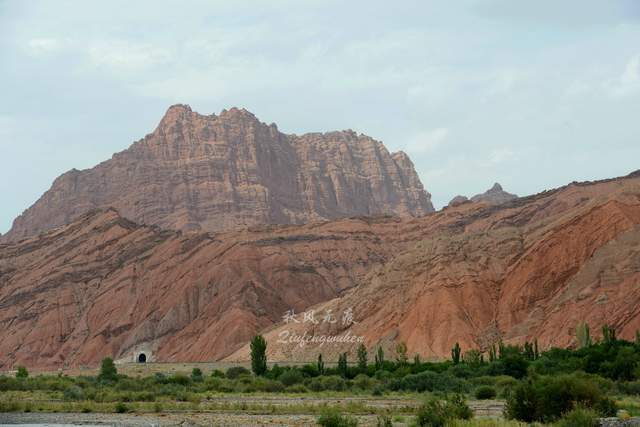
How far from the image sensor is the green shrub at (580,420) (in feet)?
81.5

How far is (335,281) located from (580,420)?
126 meters

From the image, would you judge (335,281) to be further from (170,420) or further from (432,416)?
(432,416)

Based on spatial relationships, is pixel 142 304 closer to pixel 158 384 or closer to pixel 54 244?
pixel 54 244

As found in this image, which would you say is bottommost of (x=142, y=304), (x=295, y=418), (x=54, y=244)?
(x=295, y=418)

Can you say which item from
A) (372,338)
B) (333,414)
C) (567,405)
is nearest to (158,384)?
(333,414)

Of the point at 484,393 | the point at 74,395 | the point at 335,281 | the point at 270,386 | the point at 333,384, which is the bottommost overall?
the point at 484,393

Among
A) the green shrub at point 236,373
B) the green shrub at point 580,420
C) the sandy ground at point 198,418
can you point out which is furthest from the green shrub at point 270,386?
the green shrub at point 580,420

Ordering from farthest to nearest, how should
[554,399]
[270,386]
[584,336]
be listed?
[584,336], [270,386], [554,399]

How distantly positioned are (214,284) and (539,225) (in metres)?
48.7

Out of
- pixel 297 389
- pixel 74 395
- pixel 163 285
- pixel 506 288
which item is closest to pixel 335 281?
pixel 163 285

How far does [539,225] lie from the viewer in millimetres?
122562

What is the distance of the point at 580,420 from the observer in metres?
25.0

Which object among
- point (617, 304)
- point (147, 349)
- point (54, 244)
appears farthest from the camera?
point (54, 244)

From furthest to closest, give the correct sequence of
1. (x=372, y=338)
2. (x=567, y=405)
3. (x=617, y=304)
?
(x=372, y=338) < (x=617, y=304) < (x=567, y=405)
